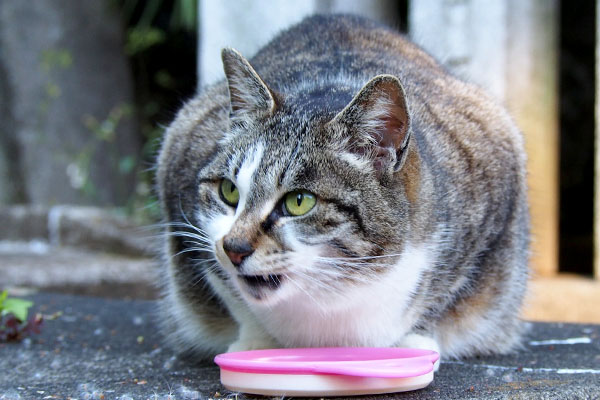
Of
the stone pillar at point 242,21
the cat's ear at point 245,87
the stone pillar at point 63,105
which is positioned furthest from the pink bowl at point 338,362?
the stone pillar at point 63,105

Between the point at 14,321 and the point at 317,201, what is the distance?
1605mm

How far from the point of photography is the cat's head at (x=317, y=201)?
2.02 meters

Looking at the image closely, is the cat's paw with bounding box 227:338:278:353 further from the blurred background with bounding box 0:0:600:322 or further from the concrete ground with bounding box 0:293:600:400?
the blurred background with bounding box 0:0:600:322

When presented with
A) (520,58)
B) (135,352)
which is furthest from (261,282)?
(520,58)

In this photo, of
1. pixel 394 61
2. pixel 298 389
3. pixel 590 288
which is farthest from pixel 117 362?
pixel 590 288

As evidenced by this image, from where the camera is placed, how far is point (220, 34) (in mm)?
5250

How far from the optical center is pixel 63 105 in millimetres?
7145

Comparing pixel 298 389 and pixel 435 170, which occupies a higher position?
pixel 435 170

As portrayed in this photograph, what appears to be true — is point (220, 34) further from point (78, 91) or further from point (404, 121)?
point (404, 121)

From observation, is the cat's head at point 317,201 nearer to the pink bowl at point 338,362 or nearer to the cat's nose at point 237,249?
the cat's nose at point 237,249

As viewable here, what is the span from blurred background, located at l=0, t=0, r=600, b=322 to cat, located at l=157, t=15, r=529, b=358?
67 centimetres

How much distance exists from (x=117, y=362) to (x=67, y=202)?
473 cm

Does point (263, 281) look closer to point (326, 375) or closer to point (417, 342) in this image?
point (326, 375)

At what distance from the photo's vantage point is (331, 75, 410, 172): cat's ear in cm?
210
